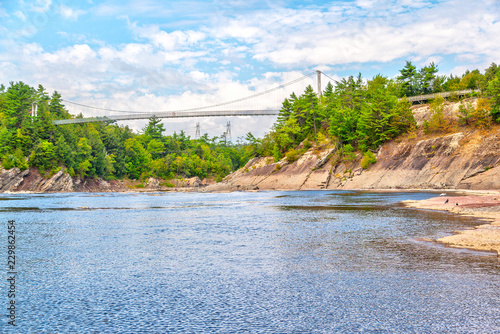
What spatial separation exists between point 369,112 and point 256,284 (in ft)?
276

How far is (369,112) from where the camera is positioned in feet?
297

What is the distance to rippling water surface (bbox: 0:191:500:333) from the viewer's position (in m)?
9.29

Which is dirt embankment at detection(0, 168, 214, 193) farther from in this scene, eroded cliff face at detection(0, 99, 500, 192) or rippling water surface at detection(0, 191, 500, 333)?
rippling water surface at detection(0, 191, 500, 333)

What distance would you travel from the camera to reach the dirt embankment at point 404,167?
62.1m

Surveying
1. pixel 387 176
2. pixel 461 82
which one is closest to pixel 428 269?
pixel 387 176

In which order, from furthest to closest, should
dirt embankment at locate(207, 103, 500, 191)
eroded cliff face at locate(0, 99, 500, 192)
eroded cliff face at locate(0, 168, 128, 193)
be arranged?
eroded cliff face at locate(0, 168, 128, 193), eroded cliff face at locate(0, 99, 500, 192), dirt embankment at locate(207, 103, 500, 191)

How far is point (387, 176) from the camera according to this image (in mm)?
75750

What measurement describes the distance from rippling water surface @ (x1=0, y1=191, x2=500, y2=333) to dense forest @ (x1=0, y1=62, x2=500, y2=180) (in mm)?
66421

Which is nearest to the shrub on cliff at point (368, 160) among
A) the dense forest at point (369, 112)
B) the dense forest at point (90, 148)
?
the dense forest at point (369, 112)

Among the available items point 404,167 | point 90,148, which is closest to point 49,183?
point 90,148

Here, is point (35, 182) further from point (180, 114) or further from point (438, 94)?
point (438, 94)

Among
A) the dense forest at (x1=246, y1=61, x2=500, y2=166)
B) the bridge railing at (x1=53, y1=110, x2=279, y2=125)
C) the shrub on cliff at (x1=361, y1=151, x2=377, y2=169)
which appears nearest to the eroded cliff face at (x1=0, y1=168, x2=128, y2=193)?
the bridge railing at (x1=53, y1=110, x2=279, y2=125)

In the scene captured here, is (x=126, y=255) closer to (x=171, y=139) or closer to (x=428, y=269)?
(x=428, y=269)

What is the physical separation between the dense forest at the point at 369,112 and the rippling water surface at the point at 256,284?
61835 mm
